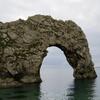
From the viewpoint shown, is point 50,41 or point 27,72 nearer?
point 27,72

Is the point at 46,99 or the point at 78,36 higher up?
the point at 78,36

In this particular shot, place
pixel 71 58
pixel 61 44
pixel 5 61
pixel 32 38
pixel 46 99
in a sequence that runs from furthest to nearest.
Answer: pixel 71 58, pixel 61 44, pixel 32 38, pixel 5 61, pixel 46 99

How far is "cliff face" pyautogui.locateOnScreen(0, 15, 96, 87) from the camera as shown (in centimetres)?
8688

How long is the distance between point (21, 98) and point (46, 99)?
5.24 metres

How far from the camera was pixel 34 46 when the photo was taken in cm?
9325

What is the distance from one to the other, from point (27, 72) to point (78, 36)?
2535 centimetres

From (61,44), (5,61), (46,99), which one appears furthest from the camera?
(61,44)

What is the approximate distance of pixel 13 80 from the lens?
284 ft

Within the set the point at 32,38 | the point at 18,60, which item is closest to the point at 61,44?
the point at 32,38

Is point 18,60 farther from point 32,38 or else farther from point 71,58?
point 71,58

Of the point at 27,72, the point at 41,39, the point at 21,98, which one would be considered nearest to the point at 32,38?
the point at 41,39

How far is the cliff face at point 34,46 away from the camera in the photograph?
285 feet

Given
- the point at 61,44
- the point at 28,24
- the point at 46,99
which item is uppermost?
the point at 28,24

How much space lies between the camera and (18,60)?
88.7m
